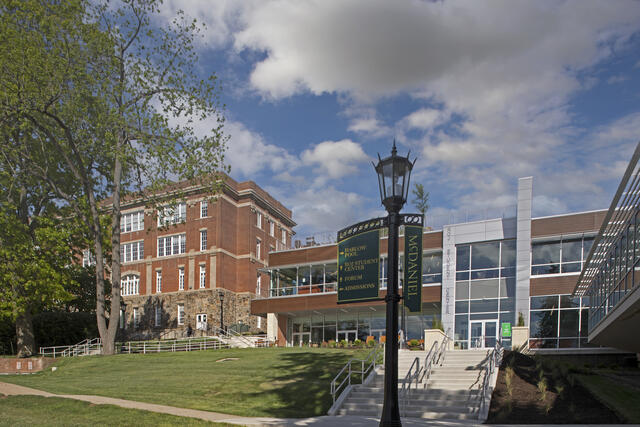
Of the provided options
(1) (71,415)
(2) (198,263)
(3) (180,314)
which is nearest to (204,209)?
(2) (198,263)

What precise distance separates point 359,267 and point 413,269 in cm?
657

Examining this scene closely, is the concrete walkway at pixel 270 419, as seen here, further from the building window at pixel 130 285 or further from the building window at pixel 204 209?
the building window at pixel 130 285

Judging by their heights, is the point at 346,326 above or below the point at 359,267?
below

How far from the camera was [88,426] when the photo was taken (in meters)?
11.8

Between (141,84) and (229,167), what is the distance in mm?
6702

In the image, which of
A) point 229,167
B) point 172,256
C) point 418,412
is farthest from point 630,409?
point 172,256

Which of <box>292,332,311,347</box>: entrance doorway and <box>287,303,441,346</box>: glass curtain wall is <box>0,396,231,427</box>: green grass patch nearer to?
<box>287,303,441,346</box>: glass curtain wall

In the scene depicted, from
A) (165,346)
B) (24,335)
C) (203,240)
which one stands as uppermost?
(203,240)

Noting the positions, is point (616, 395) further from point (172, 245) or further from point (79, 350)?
point (172, 245)

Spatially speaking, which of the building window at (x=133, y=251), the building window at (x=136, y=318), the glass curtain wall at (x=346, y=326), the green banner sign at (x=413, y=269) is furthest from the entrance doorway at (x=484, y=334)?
the building window at (x=133, y=251)

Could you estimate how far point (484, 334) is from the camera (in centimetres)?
3306

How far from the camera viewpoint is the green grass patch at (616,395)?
12.5 m

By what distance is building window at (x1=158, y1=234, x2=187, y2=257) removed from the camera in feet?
177

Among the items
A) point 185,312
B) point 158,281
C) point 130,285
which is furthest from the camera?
point 130,285
